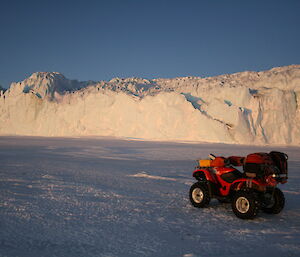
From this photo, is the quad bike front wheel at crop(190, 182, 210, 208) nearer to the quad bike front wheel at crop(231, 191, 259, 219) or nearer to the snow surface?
the snow surface

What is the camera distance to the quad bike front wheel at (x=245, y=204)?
426cm

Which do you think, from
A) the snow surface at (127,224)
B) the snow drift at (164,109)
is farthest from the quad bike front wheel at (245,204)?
the snow drift at (164,109)

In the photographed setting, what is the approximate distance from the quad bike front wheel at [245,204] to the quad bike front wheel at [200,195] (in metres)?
0.57

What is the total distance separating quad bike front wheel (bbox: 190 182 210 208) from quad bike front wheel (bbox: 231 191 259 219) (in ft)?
1.88

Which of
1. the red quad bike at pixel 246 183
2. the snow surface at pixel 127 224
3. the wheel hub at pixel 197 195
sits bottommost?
the snow surface at pixel 127 224

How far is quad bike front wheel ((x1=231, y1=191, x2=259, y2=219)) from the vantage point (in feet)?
14.0

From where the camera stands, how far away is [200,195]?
16.6 feet

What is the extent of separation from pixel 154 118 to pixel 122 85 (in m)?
9.97

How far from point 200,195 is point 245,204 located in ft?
2.85

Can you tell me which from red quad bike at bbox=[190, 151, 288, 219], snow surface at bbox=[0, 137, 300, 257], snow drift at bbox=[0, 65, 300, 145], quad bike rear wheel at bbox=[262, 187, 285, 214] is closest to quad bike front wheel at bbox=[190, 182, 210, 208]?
red quad bike at bbox=[190, 151, 288, 219]

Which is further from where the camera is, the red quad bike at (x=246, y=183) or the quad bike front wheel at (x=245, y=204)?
the red quad bike at (x=246, y=183)

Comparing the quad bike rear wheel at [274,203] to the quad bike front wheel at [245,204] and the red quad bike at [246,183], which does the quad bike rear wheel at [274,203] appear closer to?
the red quad bike at [246,183]

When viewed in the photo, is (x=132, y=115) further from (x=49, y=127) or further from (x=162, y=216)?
(x=162, y=216)

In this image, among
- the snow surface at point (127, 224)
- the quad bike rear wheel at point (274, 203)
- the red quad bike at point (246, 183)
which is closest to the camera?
the snow surface at point (127, 224)
